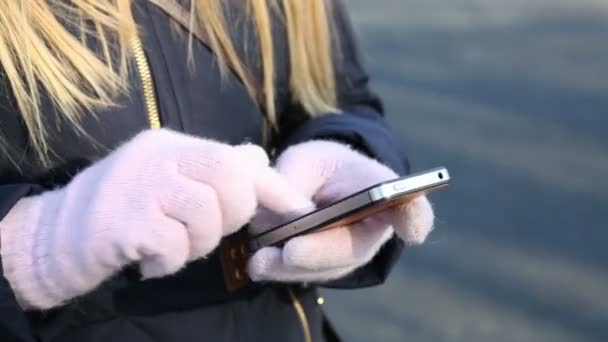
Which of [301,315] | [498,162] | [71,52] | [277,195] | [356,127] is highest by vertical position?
[71,52]

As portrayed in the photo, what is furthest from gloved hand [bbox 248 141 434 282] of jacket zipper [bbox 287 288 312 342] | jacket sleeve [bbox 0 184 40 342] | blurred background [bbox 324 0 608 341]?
blurred background [bbox 324 0 608 341]

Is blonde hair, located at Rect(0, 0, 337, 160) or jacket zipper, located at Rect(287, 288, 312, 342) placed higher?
blonde hair, located at Rect(0, 0, 337, 160)

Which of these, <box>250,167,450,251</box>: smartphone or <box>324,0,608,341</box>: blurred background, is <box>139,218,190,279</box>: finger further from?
<box>324,0,608,341</box>: blurred background

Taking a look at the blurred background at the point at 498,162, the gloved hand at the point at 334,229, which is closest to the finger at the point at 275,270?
the gloved hand at the point at 334,229

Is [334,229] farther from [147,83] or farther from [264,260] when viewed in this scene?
[147,83]

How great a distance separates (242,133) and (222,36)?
0.38ft

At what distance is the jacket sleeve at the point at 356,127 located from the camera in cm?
119

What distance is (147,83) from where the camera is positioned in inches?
41.8

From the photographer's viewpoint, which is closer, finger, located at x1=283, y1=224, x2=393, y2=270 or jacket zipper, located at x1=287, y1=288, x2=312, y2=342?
finger, located at x1=283, y1=224, x2=393, y2=270

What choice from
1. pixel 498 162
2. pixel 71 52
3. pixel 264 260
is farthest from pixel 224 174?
pixel 498 162

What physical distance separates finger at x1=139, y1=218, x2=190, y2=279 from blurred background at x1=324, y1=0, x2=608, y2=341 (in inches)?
66.1

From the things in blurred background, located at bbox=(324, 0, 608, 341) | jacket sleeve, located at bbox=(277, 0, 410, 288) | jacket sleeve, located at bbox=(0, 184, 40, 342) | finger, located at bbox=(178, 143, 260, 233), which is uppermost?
finger, located at bbox=(178, 143, 260, 233)

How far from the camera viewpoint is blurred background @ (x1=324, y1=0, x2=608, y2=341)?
8.38 feet

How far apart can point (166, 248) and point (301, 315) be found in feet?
1.20
